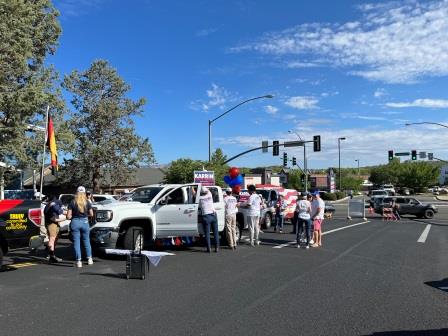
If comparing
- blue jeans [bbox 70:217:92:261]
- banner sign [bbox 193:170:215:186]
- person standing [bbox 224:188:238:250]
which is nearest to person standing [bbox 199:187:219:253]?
person standing [bbox 224:188:238:250]

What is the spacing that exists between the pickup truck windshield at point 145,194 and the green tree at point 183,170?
3631 cm

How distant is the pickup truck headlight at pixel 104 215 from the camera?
11.8 meters

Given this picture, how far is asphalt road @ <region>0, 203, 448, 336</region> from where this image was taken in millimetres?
6215

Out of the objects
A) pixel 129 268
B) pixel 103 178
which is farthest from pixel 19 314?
pixel 103 178

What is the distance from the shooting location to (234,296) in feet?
26.1

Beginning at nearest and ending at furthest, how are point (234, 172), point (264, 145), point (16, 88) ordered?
point (234, 172) → point (16, 88) → point (264, 145)

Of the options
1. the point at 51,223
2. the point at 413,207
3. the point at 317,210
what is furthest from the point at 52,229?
the point at 413,207

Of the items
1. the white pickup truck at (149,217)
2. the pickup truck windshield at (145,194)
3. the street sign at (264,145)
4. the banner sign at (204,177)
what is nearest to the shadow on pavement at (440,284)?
the white pickup truck at (149,217)

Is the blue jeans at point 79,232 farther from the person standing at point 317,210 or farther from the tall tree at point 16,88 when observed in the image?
the tall tree at point 16,88

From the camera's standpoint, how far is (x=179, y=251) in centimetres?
1384

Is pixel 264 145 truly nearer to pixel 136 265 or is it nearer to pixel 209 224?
pixel 209 224

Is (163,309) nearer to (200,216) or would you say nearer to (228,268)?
(228,268)

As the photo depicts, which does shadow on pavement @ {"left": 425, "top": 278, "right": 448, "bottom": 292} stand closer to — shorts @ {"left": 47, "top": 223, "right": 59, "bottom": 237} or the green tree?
shorts @ {"left": 47, "top": 223, "right": 59, "bottom": 237}

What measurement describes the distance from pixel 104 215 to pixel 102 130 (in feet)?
106
